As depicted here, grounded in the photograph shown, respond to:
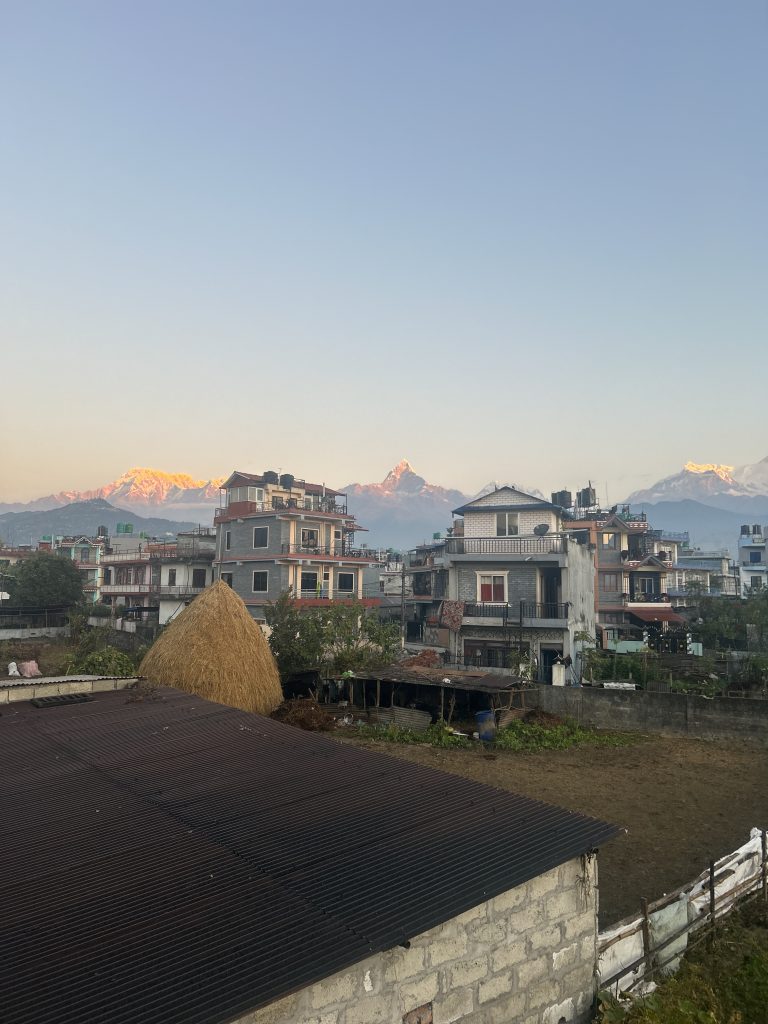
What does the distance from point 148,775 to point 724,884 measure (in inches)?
343

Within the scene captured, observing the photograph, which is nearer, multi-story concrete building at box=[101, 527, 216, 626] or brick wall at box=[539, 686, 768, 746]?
brick wall at box=[539, 686, 768, 746]

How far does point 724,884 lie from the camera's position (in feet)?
30.9

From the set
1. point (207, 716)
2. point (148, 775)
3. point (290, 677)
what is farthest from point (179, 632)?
point (148, 775)

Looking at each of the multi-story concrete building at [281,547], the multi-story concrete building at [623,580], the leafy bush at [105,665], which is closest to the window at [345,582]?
the multi-story concrete building at [281,547]

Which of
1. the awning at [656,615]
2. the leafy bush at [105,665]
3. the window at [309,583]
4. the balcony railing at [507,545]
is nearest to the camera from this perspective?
the leafy bush at [105,665]

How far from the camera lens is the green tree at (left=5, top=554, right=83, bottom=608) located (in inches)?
1880

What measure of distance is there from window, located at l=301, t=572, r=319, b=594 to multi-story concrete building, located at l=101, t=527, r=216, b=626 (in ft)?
27.3

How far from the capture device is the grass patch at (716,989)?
7023 millimetres

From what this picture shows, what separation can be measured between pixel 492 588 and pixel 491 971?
95.3 feet

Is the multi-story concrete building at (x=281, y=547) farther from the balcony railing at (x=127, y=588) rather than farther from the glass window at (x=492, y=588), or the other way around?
the glass window at (x=492, y=588)

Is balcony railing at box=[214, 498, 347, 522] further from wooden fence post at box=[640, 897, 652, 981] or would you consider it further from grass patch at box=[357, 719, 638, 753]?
wooden fence post at box=[640, 897, 652, 981]

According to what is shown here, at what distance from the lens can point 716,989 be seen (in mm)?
7672

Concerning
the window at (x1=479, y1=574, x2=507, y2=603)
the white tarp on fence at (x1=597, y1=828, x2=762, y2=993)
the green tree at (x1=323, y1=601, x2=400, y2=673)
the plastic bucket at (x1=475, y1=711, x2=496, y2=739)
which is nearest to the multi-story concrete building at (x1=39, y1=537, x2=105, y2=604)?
the window at (x1=479, y1=574, x2=507, y2=603)

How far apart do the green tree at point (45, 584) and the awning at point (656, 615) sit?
130 ft
